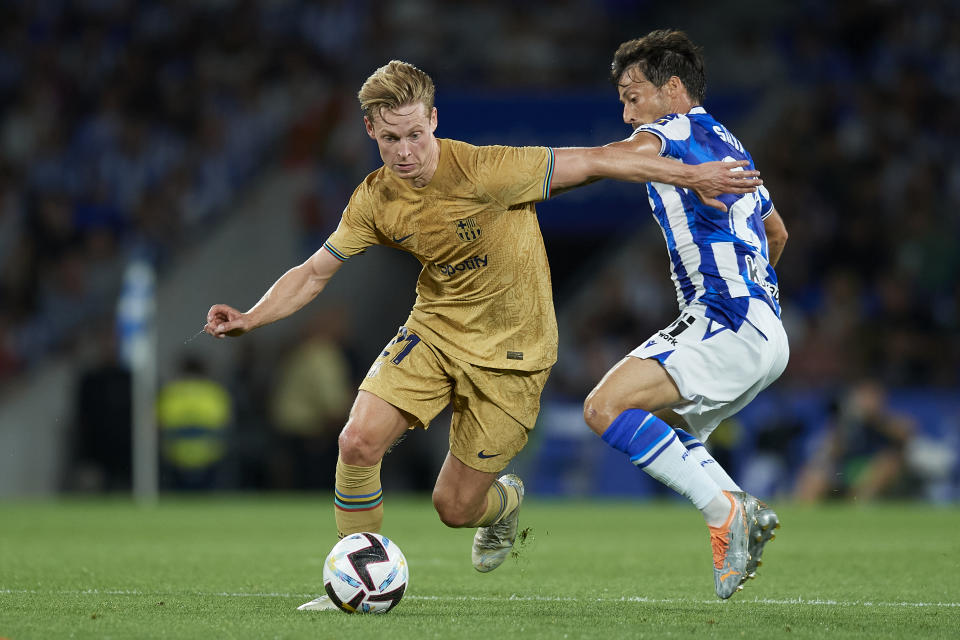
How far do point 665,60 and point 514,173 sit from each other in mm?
977

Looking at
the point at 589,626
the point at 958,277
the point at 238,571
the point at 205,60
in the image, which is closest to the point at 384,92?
the point at 589,626

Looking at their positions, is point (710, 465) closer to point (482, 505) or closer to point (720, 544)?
point (720, 544)

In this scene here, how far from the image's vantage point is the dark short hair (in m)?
6.48

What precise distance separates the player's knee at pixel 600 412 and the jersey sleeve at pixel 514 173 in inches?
34.9

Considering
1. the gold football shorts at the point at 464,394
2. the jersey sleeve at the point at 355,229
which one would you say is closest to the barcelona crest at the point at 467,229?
the jersey sleeve at the point at 355,229

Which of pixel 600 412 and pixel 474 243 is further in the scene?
pixel 474 243

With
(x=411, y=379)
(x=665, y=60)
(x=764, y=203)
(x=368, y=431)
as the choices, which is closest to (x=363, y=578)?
(x=368, y=431)

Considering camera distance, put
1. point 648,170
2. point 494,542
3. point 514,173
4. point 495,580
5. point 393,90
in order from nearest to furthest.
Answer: point 648,170 → point 393,90 → point 514,173 → point 494,542 → point 495,580

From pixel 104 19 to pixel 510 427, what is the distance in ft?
55.7

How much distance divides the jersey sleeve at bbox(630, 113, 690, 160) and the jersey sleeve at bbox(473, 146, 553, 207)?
0.42 metres

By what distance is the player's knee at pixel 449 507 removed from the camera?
6742 millimetres

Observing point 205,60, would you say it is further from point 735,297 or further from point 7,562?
point 735,297

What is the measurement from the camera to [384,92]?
5.96m

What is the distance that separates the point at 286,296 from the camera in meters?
6.42
